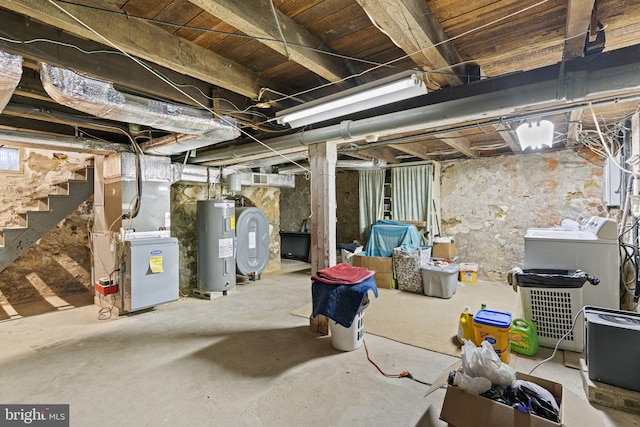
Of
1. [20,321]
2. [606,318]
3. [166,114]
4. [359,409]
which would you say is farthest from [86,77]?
[606,318]

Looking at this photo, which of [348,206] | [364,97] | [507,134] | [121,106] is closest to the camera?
[364,97]

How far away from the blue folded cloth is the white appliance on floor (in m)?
1.62

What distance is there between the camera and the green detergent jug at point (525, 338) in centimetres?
249

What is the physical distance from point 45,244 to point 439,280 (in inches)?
230

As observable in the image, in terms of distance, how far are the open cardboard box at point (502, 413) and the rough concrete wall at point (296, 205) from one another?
233 inches

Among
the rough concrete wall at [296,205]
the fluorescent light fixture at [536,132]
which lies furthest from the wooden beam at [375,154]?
the rough concrete wall at [296,205]

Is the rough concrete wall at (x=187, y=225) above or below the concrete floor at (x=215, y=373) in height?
above

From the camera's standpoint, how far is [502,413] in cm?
141

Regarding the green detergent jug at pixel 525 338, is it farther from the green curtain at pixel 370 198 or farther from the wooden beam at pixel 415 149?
the green curtain at pixel 370 198

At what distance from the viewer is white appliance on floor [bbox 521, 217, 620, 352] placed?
2545 millimetres

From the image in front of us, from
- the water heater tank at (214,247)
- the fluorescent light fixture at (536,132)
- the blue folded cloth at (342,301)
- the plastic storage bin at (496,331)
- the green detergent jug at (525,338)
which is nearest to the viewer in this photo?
the plastic storage bin at (496,331)

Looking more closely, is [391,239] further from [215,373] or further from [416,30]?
[416,30]

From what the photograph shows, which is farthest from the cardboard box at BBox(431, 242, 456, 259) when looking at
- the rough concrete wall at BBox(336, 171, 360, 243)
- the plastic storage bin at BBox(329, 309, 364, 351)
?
the plastic storage bin at BBox(329, 309, 364, 351)
